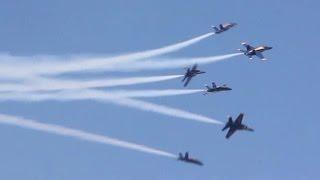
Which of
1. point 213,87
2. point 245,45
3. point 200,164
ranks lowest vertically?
point 200,164

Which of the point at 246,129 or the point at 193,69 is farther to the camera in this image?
the point at 193,69

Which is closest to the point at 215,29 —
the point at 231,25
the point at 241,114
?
the point at 231,25

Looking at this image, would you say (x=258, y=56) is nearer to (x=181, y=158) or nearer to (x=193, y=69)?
(x=193, y=69)

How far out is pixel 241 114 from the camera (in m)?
156

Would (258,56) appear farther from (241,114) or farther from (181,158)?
(181,158)

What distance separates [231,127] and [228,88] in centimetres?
1037

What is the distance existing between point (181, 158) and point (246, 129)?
54.0 ft

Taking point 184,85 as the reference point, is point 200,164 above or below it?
below

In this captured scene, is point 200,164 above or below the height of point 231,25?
below

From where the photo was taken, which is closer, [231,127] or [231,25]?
[231,127]

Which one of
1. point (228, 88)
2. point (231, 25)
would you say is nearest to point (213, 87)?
point (228, 88)

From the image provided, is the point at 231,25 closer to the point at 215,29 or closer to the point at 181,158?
the point at 215,29

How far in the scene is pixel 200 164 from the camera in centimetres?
16112

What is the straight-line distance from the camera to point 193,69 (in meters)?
166
